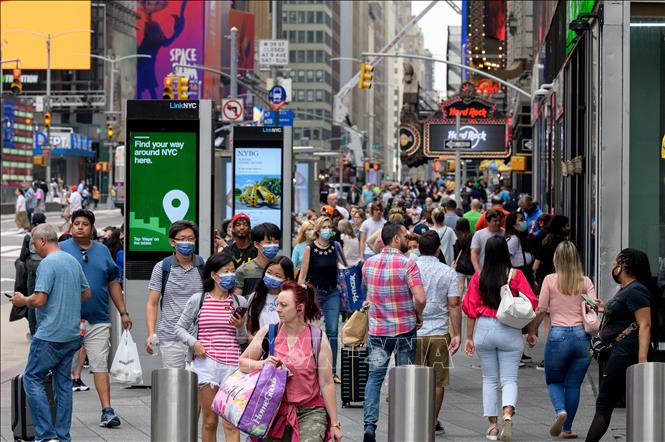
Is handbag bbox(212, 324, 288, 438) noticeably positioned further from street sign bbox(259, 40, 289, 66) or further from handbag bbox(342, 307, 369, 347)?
street sign bbox(259, 40, 289, 66)

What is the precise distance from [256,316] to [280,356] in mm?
1620

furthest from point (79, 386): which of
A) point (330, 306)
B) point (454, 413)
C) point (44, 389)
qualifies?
point (454, 413)

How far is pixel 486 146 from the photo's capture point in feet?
120

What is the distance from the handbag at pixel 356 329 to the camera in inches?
484

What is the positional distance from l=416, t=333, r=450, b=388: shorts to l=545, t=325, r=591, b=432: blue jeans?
826mm

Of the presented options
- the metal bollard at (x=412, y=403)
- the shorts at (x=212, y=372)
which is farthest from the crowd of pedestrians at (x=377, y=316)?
the metal bollard at (x=412, y=403)

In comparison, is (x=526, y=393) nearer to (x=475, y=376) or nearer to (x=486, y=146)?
(x=475, y=376)

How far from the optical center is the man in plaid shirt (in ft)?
35.5

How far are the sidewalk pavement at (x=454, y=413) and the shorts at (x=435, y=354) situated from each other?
1.78ft

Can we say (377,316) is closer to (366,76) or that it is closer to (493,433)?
(493,433)

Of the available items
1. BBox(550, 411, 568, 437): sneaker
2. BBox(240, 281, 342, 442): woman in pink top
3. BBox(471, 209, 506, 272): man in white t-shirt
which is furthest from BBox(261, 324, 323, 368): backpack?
BBox(471, 209, 506, 272): man in white t-shirt

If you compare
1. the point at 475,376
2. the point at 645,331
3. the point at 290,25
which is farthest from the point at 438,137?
the point at 290,25

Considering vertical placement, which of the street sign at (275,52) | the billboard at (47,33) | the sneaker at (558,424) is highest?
the billboard at (47,33)

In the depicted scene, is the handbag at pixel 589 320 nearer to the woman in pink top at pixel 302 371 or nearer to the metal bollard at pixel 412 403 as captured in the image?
the woman in pink top at pixel 302 371
